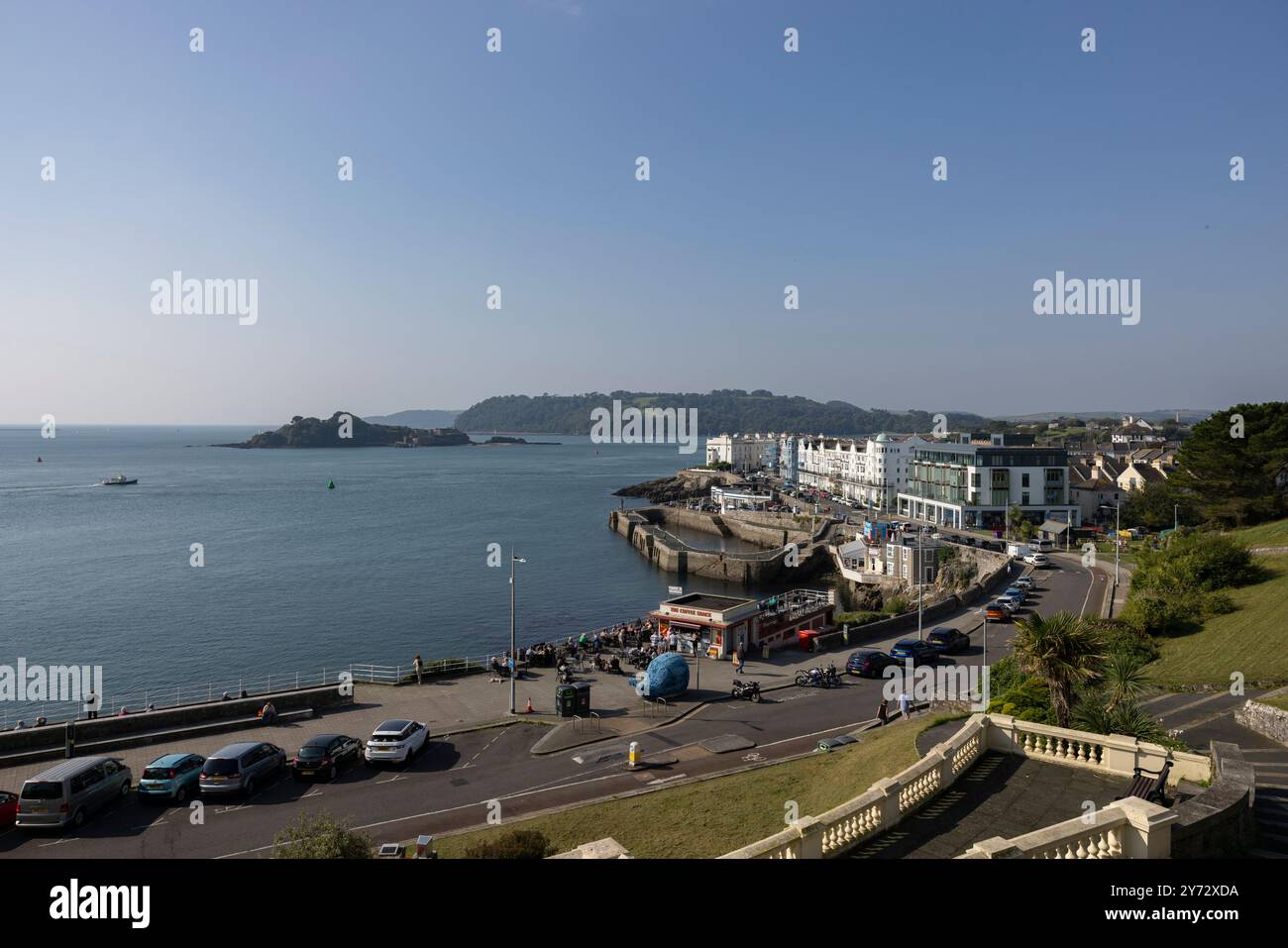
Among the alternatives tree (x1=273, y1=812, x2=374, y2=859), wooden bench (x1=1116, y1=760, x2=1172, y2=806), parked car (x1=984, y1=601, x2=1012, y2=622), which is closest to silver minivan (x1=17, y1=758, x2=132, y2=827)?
tree (x1=273, y1=812, x2=374, y2=859)

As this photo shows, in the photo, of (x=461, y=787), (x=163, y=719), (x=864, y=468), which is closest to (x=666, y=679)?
(x=461, y=787)

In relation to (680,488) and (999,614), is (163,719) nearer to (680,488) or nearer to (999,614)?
(999,614)

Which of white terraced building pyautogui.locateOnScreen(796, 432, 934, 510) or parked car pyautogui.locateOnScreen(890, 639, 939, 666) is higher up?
white terraced building pyautogui.locateOnScreen(796, 432, 934, 510)

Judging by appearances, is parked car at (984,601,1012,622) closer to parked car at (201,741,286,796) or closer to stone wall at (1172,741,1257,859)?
stone wall at (1172,741,1257,859)

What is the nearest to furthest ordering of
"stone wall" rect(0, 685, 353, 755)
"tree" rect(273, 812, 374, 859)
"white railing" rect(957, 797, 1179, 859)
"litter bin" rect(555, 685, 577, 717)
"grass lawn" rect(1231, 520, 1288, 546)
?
"white railing" rect(957, 797, 1179, 859) → "tree" rect(273, 812, 374, 859) → "stone wall" rect(0, 685, 353, 755) → "litter bin" rect(555, 685, 577, 717) → "grass lawn" rect(1231, 520, 1288, 546)

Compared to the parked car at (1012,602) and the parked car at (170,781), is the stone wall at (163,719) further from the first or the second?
the parked car at (1012,602)

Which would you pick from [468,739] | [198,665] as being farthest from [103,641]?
[468,739]
